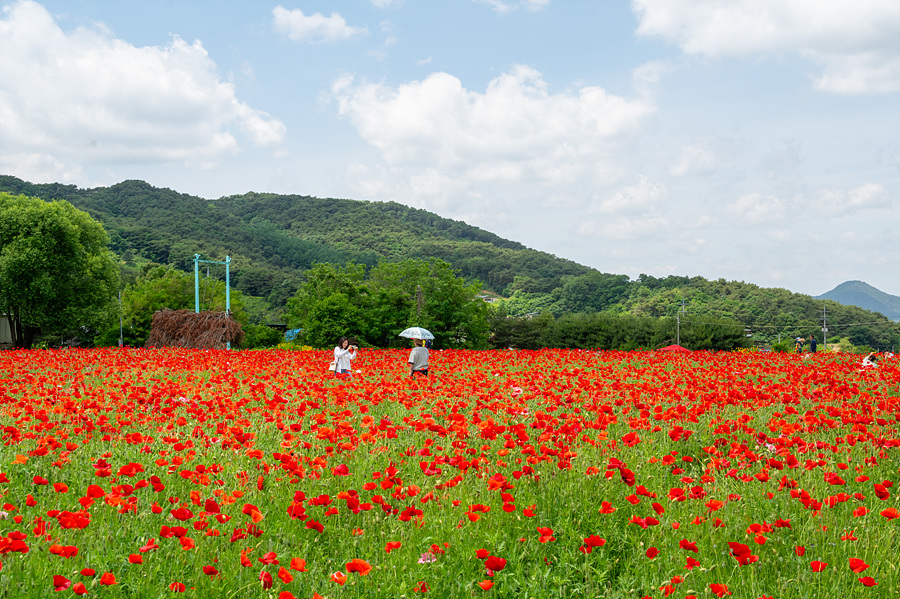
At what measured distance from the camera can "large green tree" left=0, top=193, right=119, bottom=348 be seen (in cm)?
3516

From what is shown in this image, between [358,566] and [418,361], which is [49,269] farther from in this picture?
[358,566]

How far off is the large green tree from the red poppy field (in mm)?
31851

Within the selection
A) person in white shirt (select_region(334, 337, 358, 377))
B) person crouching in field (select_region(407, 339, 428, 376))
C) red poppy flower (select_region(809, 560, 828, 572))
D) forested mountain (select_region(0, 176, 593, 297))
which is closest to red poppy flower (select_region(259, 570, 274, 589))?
red poppy flower (select_region(809, 560, 828, 572))

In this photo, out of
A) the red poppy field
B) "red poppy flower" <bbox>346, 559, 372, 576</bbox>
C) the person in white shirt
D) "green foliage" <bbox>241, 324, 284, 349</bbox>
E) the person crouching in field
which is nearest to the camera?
"red poppy flower" <bbox>346, 559, 372, 576</bbox>

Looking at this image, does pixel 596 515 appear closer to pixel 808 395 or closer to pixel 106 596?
pixel 106 596

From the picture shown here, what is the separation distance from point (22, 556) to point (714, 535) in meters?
4.29

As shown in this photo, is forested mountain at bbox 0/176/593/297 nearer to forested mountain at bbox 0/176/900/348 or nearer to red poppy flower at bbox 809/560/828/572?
forested mountain at bbox 0/176/900/348

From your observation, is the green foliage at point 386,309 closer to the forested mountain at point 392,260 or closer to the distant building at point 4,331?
the forested mountain at point 392,260

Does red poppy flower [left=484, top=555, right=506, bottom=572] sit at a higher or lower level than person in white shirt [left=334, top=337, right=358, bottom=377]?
lower

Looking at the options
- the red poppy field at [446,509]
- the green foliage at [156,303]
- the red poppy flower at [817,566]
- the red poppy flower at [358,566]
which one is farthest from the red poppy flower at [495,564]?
the green foliage at [156,303]

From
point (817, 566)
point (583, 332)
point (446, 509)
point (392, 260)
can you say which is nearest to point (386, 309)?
point (583, 332)

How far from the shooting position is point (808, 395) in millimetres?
9312

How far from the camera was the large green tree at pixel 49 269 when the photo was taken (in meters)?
35.2

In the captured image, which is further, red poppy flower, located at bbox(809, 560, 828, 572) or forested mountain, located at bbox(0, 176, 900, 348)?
forested mountain, located at bbox(0, 176, 900, 348)
